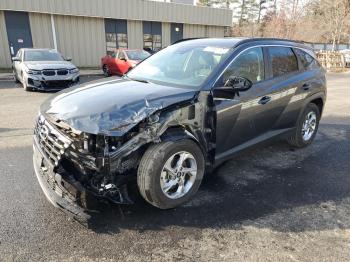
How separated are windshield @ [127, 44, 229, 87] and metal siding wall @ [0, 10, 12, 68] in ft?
55.8

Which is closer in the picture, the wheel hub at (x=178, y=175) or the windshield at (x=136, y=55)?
the wheel hub at (x=178, y=175)

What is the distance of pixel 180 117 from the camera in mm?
3225

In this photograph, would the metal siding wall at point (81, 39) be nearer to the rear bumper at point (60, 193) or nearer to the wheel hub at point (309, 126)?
the wheel hub at point (309, 126)

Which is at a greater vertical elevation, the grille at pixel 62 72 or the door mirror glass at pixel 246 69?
the door mirror glass at pixel 246 69

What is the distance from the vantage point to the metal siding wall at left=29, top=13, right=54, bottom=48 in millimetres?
18719

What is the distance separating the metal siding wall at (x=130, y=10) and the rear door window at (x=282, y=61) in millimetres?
17494

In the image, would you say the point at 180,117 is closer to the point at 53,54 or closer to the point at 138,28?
the point at 53,54

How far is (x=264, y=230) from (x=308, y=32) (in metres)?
40.4

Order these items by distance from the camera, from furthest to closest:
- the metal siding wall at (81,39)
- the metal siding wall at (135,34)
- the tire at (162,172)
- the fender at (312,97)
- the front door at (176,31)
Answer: the front door at (176,31), the metal siding wall at (135,34), the metal siding wall at (81,39), the fender at (312,97), the tire at (162,172)

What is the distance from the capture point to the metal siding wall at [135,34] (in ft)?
72.7

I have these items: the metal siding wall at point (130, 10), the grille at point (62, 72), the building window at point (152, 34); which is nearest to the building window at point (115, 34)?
the metal siding wall at point (130, 10)

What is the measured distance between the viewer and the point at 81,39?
67.3 ft

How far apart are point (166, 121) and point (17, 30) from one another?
18719mm

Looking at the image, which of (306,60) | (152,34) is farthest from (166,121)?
(152,34)
